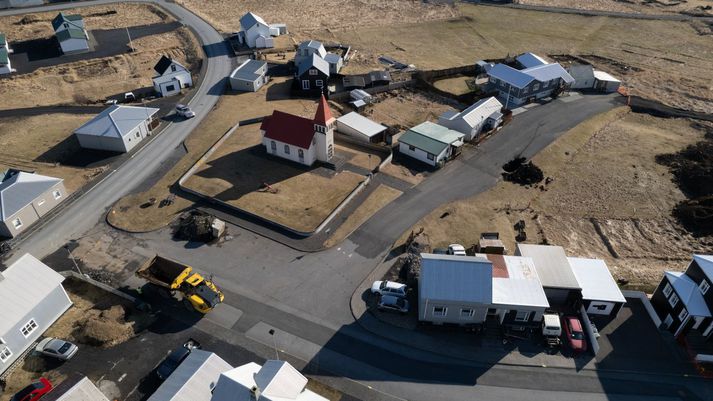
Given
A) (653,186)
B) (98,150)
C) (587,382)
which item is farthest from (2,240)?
(653,186)

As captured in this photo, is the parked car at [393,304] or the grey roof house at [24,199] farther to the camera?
the grey roof house at [24,199]

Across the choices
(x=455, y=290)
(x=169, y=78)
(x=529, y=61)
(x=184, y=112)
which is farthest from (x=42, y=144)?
(x=529, y=61)

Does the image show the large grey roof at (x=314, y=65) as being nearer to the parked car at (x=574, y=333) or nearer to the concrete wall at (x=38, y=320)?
the concrete wall at (x=38, y=320)

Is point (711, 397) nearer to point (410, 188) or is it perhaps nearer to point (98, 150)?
point (410, 188)

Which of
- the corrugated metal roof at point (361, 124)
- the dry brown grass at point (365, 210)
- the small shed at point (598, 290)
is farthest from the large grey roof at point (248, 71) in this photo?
the small shed at point (598, 290)

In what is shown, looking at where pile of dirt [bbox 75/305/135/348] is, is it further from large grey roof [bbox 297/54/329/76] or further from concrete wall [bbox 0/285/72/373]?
large grey roof [bbox 297/54/329/76]
